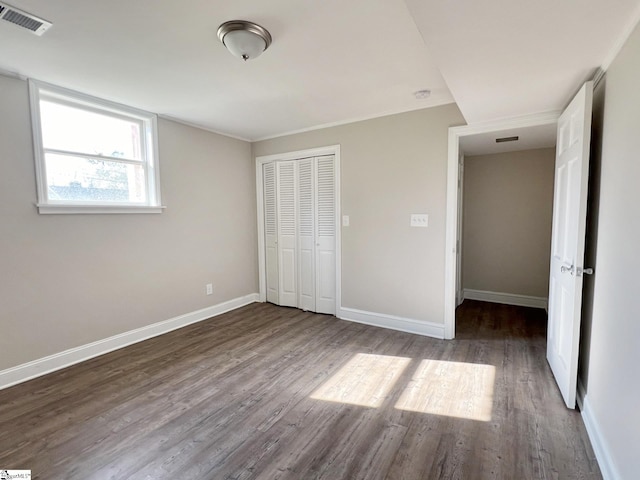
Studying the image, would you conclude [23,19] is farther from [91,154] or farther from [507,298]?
[507,298]

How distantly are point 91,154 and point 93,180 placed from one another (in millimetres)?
245

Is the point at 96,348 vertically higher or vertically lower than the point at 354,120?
lower

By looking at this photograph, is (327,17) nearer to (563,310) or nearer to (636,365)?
(636,365)

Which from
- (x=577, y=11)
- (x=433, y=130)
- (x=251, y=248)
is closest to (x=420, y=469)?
(x=577, y=11)

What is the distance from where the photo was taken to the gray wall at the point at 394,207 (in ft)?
10.6

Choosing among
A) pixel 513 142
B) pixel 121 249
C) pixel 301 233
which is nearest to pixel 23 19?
pixel 121 249

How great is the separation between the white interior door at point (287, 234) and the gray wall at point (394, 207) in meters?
0.67

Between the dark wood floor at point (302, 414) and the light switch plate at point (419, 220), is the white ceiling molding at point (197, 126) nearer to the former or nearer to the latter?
the dark wood floor at point (302, 414)

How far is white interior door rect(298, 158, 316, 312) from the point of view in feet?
13.6

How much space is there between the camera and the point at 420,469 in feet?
5.31

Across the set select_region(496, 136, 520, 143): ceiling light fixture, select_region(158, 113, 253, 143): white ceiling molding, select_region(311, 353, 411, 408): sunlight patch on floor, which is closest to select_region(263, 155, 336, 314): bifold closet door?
select_region(158, 113, 253, 143): white ceiling molding

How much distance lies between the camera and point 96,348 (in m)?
2.97

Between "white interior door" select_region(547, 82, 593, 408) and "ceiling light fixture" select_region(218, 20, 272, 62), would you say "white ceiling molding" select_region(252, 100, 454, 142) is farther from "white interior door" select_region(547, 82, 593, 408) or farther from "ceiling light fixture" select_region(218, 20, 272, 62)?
"ceiling light fixture" select_region(218, 20, 272, 62)

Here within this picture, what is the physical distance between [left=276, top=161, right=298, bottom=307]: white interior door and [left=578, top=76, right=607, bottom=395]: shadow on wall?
10.2ft
